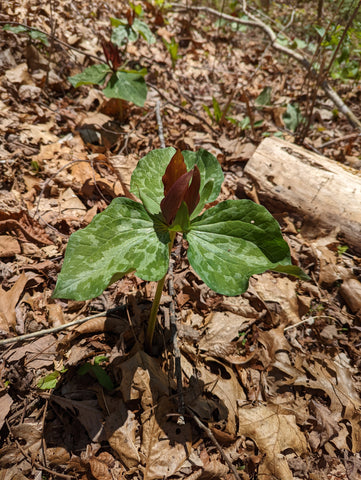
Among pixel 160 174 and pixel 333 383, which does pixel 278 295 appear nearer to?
pixel 333 383

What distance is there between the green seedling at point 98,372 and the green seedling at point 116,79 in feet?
7.42

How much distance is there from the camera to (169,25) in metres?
4.75

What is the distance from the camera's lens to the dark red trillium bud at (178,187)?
1137mm

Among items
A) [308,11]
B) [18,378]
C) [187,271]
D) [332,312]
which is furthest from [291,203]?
[308,11]

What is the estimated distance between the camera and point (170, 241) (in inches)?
50.8

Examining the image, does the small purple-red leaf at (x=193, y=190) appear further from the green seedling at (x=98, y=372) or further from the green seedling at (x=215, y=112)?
the green seedling at (x=215, y=112)

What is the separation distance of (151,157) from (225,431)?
4.71 feet

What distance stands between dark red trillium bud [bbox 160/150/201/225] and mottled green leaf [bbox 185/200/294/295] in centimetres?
13

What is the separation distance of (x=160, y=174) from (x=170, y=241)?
0.39m

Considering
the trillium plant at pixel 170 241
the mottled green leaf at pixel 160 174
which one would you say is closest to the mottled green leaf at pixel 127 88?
the mottled green leaf at pixel 160 174

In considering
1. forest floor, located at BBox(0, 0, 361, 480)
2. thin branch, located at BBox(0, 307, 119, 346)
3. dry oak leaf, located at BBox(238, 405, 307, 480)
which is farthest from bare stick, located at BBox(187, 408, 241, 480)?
thin branch, located at BBox(0, 307, 119, 346)

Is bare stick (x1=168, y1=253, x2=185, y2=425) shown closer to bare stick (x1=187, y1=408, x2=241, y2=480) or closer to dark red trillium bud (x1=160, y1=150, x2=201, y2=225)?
bare stick (x1=187, y1=408, x2=241, y2=480)

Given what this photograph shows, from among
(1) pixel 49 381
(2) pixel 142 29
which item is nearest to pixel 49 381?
(1) pixel 49 381

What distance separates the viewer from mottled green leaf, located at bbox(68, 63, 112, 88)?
2748 millimetres
